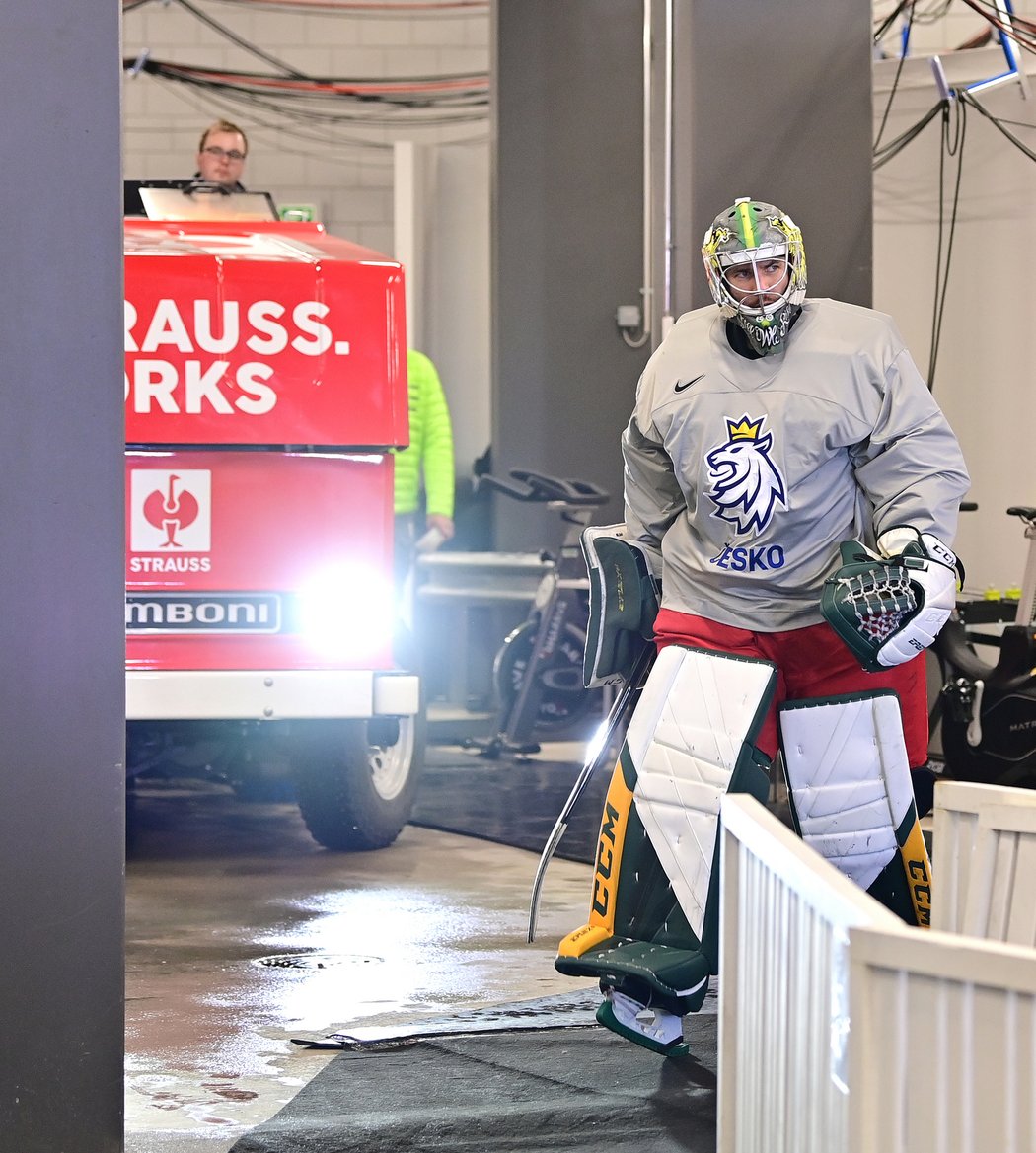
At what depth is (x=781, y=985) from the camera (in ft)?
6.73

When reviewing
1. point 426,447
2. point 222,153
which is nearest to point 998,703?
point 426,447

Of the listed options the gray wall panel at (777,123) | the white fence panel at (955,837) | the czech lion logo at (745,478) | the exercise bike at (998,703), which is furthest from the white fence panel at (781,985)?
the exercise bike at (998,703)

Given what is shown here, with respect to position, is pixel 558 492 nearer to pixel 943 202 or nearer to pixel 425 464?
pixel 425 464

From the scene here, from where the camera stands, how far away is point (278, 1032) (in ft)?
12.1

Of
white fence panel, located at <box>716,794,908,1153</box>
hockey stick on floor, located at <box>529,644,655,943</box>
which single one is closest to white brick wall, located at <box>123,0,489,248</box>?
hockey stick on floor, located at <box>529,644,655,943</box>

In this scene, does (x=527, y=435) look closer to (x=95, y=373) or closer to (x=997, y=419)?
(x=997, y=419)

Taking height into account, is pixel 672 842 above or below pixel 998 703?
above

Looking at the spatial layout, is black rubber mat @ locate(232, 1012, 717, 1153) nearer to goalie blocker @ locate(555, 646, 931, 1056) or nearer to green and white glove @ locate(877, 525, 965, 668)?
goalie blocker @ locate(555, 646, 931, 1056)

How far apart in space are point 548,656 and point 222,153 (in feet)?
8.37

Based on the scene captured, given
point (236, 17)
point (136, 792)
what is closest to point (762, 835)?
point (136, 792)

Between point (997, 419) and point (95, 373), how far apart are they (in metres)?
6.26

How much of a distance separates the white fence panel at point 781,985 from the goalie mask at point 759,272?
149 cm

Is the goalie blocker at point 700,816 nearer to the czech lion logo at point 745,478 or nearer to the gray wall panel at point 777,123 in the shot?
the czech lion logo at point 745,478

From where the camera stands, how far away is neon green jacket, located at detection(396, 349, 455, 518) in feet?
25.0
